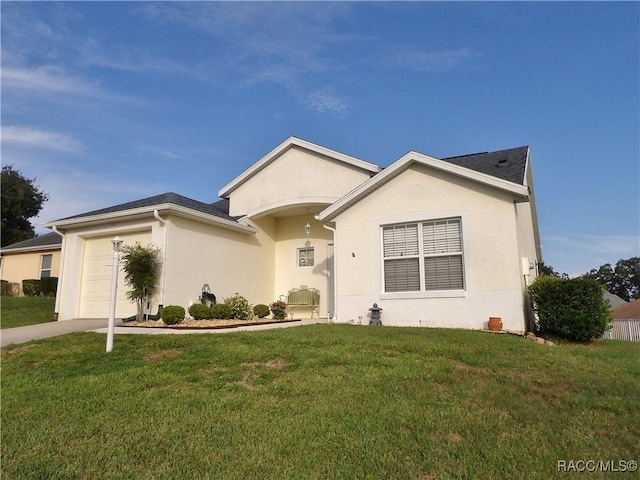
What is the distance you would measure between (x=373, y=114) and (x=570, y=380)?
11.7m

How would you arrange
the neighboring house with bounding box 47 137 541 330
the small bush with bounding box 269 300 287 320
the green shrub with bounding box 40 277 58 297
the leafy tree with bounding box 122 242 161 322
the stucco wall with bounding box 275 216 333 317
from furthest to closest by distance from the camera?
the green shrub with bounding box 40 277 58 297 → the stucco wall with bounding box 275 216 333 317 → the small bush with bounding box 269 300 287 320 → the leafy tree with bounding box 122 242 161 322 → the neighboring house with bounding box 47 137 541 330

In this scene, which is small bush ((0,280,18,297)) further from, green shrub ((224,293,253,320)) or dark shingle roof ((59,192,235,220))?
green shrub ((224,293,253,320))

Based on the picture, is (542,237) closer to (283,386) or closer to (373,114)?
(373,114)

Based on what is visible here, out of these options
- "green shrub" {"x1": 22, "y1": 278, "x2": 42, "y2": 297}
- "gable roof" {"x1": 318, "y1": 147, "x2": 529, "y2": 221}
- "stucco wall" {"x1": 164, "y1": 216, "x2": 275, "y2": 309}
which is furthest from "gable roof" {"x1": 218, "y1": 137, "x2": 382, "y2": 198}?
"green shrub" {"x1": 22, "y1": 278, "x2": 42, "y2": 297}

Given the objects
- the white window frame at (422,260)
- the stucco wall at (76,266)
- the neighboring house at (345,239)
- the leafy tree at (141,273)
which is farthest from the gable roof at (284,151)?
the leafy tree at (141,273)

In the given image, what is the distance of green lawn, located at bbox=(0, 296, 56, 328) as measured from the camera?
525 inches

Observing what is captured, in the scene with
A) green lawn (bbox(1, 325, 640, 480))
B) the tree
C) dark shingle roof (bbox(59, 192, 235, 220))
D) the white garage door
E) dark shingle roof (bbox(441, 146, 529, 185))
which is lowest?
green lawn (bbox(1, 325, 640, 480))

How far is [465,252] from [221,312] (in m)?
6.98

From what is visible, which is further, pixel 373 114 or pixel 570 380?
pixel 373 114

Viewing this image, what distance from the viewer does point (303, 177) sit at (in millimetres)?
15172

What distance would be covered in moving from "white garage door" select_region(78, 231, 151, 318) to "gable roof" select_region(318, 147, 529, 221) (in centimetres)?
656

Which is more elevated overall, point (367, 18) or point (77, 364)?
point (367, 18)

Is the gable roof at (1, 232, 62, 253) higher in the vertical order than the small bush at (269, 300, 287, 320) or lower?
higher

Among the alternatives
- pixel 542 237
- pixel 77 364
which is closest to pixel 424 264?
pixel 77 364
